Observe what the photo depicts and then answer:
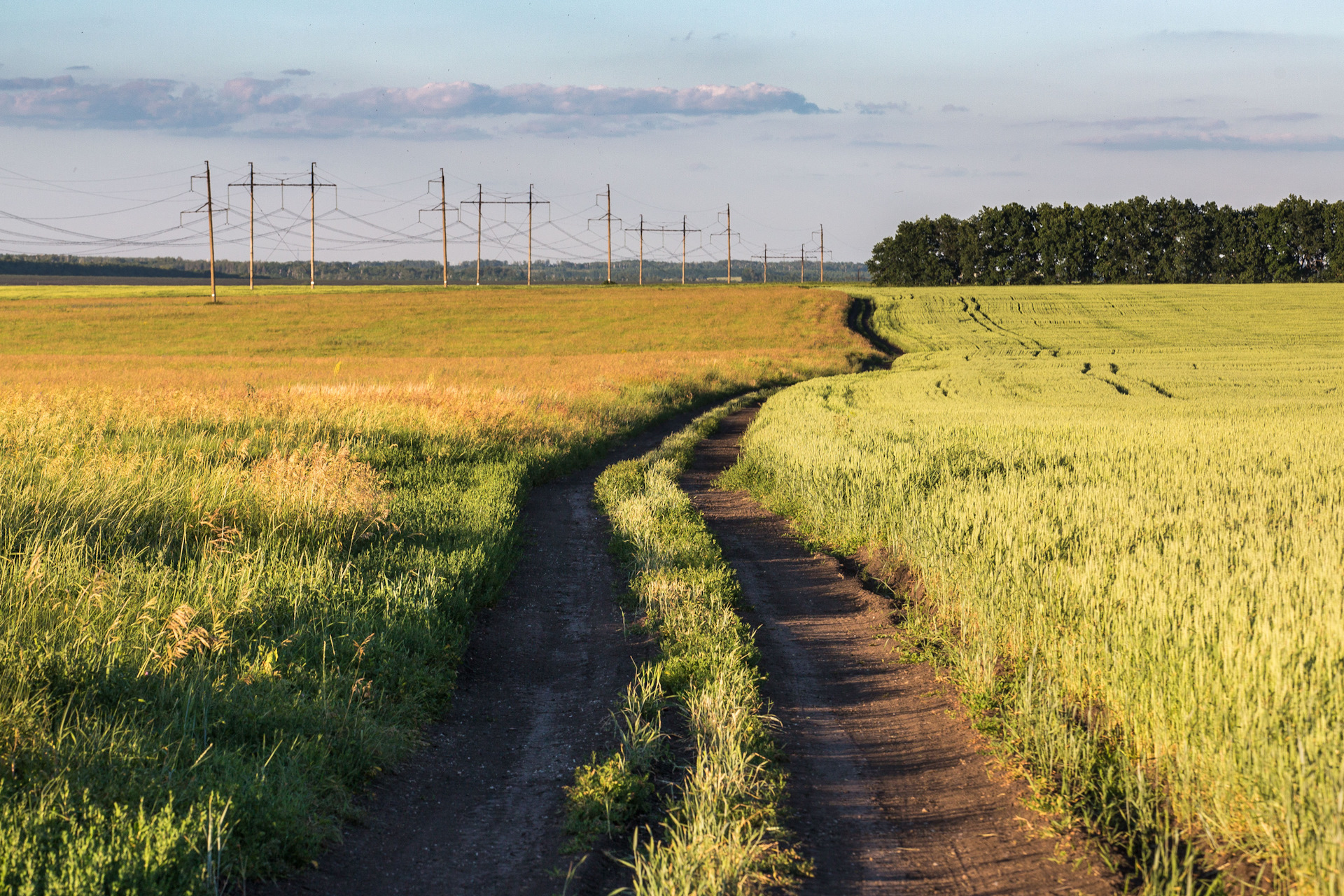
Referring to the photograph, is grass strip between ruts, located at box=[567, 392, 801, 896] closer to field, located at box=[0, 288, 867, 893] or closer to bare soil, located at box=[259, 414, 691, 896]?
bare soil, located at box=[259, 414, 691, 896]

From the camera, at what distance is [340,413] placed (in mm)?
A: 17875

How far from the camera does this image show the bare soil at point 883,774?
13.7ft

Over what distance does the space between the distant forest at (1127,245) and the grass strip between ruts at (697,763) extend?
119983 mm

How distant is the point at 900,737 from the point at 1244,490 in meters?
6.51

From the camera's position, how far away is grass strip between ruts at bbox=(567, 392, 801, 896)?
13.0ft

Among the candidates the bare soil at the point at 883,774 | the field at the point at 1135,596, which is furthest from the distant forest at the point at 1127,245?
the bare soil at the point at 883,774

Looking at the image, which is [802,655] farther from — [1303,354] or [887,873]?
[1303,354]

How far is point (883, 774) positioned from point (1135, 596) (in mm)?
2095

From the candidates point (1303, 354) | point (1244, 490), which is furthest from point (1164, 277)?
point (1244, 490)

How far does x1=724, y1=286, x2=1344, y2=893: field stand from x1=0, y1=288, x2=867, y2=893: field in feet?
13.1

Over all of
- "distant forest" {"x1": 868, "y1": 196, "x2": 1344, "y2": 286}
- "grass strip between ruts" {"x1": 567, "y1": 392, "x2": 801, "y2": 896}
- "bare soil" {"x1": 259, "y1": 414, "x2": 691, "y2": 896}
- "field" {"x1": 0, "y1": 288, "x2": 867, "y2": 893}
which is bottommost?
"bare soil" {"x1": 259, "y1": 414, "x2": 691, "y2": 896}

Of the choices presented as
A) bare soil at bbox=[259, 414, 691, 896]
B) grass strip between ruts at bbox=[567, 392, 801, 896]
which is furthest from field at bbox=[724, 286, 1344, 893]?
bare soil at bbox=[259, 414, 691, 896]

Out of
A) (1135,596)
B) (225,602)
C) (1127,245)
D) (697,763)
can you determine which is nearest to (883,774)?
(697,763)

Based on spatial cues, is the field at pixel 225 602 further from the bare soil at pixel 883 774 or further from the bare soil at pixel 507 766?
the bare soil at pixel 883 774
